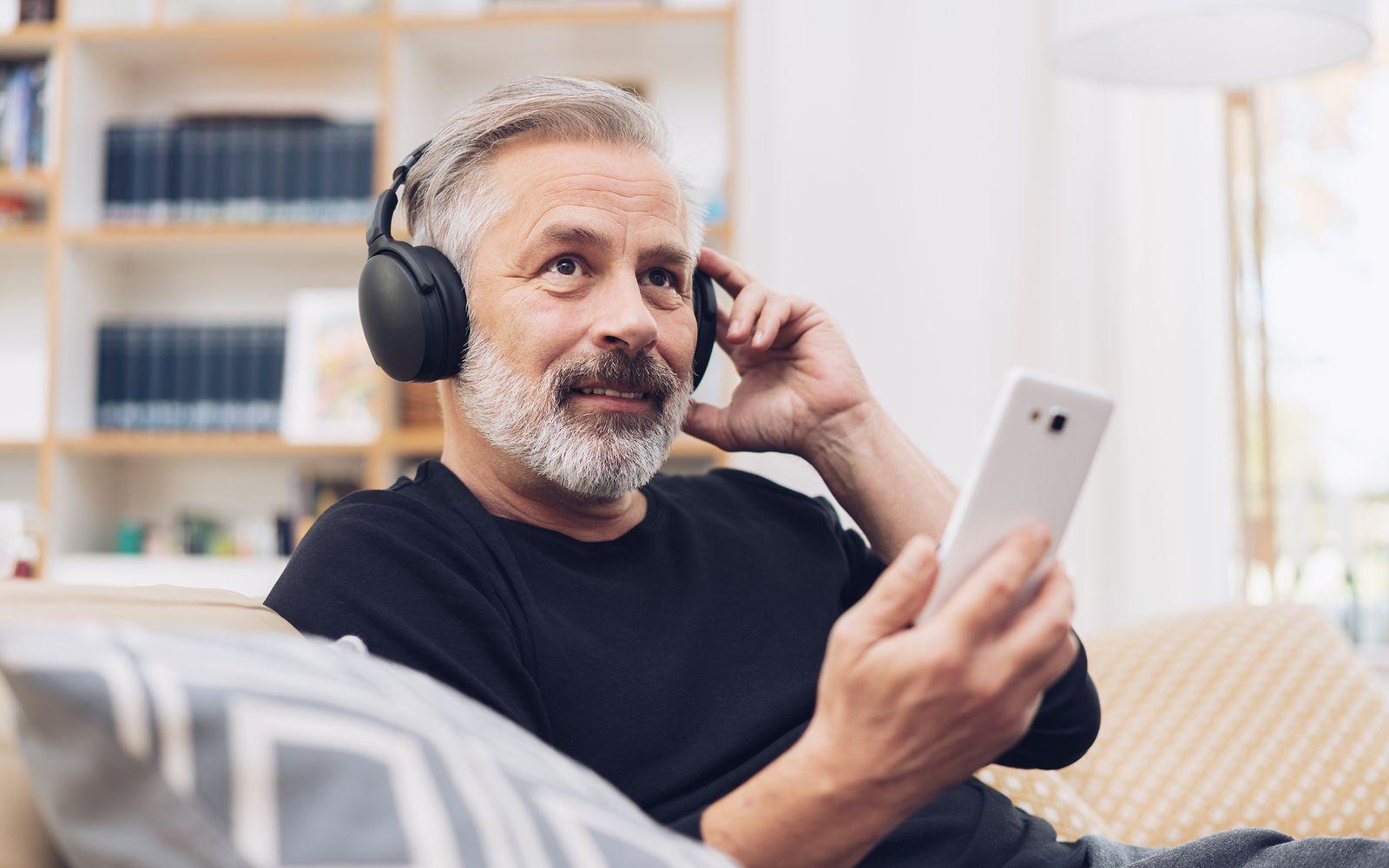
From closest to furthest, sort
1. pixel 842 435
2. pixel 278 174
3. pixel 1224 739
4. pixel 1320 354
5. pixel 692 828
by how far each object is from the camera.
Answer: pixel 692 828 < pixel 842 435 < pixel 1224 739 < pixel 278 174 < pixel 1320 354

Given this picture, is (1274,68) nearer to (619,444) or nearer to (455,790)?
(619,444)

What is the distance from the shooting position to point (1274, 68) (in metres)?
2.12

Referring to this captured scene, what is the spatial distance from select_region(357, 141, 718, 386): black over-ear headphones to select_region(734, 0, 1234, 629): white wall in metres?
1.75

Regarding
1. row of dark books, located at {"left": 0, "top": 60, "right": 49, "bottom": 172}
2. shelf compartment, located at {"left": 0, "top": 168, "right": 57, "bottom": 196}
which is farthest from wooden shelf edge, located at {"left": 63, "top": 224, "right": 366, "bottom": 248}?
Answer: row of dark books, located at {"left": 0, "top": 60, "right": 49, "bottom": 172}

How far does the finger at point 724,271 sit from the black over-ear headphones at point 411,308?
282 mm

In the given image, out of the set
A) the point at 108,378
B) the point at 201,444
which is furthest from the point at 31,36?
the point at 201,444

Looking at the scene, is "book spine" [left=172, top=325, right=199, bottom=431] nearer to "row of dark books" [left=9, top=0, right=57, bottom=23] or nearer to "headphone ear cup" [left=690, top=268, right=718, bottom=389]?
"row of dark books" [left=9, top=0, right=57, bottom=23]

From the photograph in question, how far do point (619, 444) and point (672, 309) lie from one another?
163 mm

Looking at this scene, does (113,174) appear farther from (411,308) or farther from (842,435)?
(842,435)

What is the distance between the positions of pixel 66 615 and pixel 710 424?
744 mm

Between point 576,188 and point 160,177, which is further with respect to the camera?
point 160,177

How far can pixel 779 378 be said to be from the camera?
50.7 inches

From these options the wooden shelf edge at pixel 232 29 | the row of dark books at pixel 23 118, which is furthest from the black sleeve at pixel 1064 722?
the row of dark books at pixel 23 118

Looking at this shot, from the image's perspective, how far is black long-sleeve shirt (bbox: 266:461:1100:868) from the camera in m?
0.88
